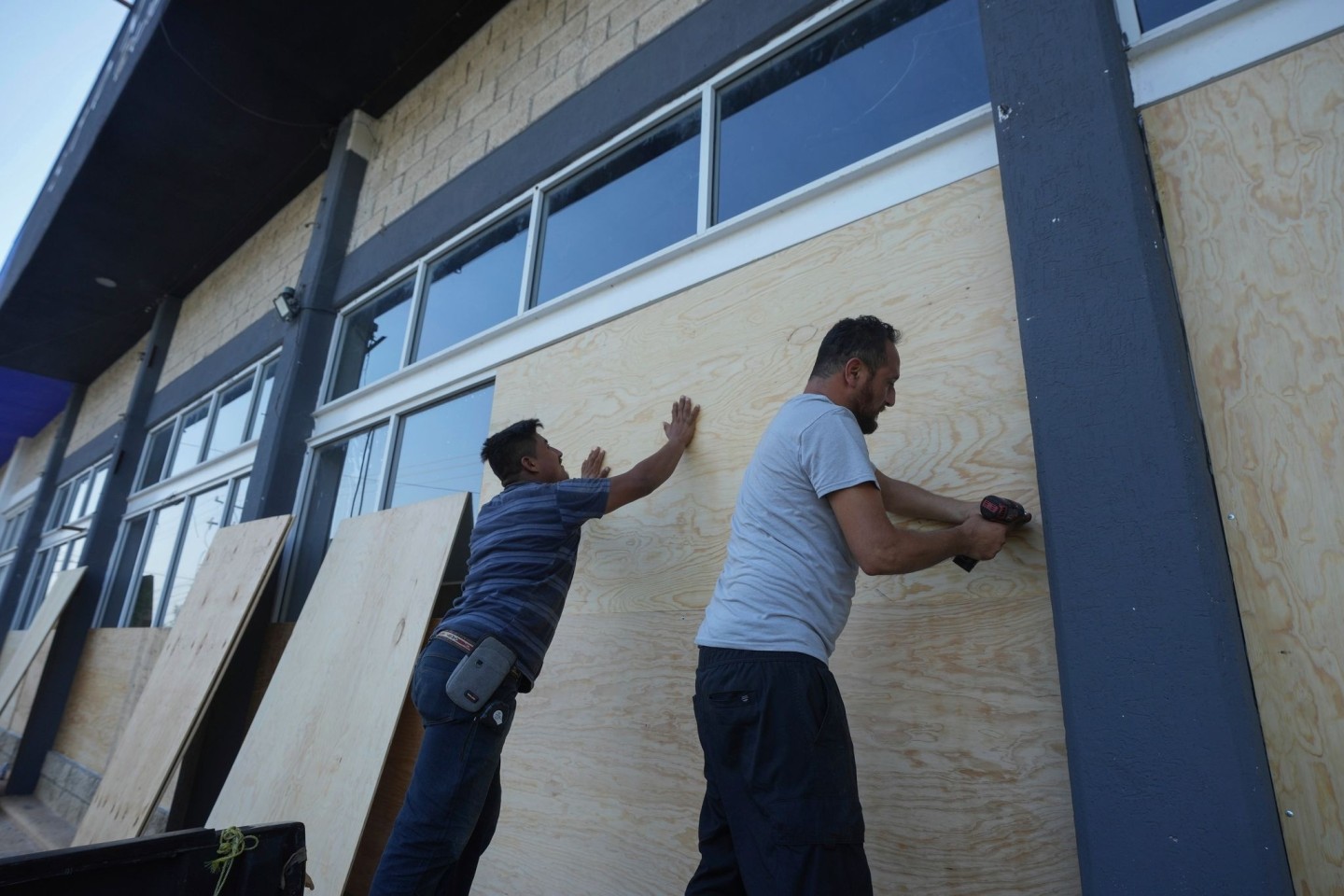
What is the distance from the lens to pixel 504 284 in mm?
3879

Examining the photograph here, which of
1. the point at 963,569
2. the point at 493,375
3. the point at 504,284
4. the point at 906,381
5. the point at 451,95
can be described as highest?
the point at 451,95

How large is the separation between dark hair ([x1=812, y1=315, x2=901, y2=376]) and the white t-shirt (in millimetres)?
132

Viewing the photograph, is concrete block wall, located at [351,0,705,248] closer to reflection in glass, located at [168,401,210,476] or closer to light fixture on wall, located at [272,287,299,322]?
light fixture on wall, located at [272,287,299,322]

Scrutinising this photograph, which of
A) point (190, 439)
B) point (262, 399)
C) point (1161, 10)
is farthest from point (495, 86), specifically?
point (190, 439)

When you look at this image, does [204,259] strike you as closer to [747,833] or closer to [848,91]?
[848,91]

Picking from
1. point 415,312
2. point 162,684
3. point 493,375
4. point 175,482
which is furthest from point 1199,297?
point 175,482

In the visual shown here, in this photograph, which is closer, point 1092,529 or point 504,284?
point 1092,529

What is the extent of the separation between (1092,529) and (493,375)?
268 centimetres

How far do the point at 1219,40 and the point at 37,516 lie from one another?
533 inches

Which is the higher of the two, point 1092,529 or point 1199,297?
point 1199,297

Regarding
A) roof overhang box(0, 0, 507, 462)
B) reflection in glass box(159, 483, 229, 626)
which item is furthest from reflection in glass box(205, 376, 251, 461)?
roof overhang box(0, 0, 507, 462)

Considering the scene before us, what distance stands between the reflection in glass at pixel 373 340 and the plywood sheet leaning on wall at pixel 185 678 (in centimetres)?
102

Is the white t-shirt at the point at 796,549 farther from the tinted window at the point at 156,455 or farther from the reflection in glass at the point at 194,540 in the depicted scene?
the tinted window at the point at 156,455

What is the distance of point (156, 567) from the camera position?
6668 millimetres
